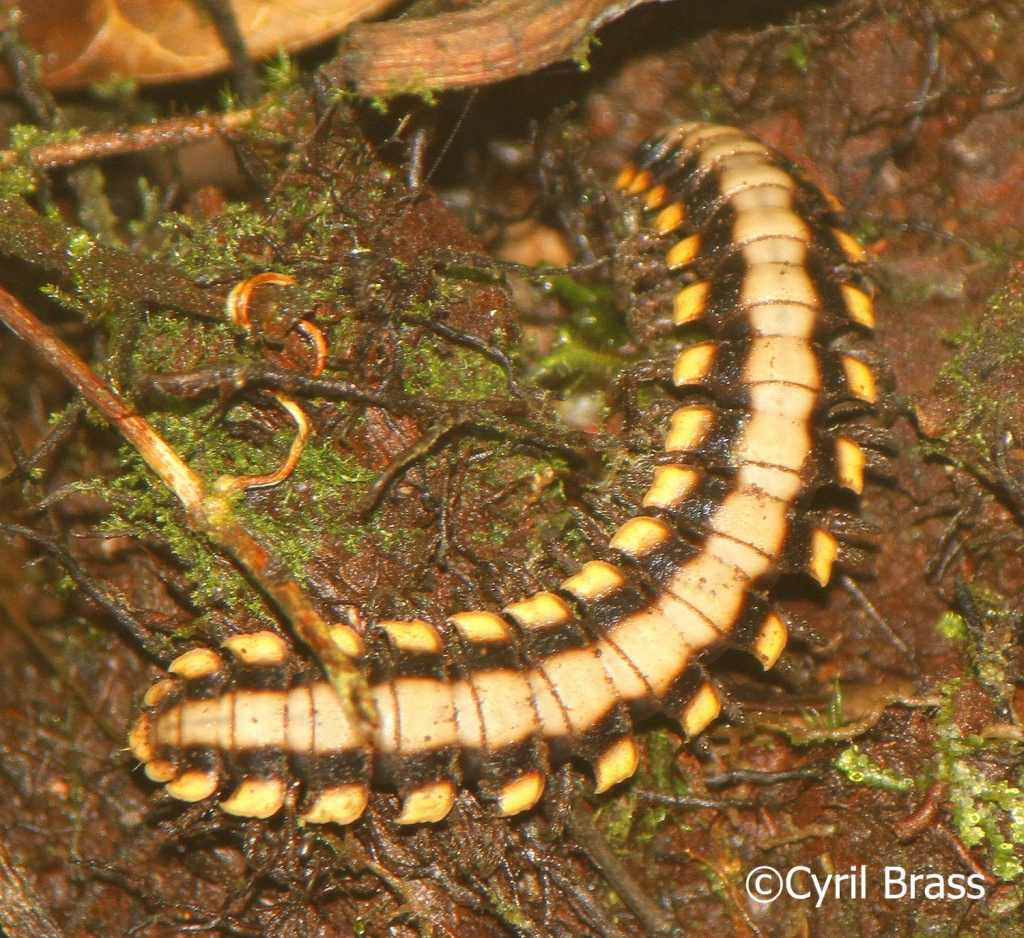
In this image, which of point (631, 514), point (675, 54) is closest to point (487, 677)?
point (631, 514)

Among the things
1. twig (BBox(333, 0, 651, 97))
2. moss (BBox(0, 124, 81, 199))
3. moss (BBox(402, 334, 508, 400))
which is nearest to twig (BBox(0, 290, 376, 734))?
moss (BBox(0, 124, 81, 199))

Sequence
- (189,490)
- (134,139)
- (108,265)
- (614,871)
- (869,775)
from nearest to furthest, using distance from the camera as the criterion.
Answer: (189,490) → (108,265) → (614,871) → (869,775) → (134,139)

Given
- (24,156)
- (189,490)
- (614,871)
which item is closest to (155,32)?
(24,156)

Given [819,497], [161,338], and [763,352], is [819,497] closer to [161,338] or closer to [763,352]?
[763,352]

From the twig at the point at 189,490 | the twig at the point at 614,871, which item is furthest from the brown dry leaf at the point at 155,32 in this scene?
the twig at the point at 614,871

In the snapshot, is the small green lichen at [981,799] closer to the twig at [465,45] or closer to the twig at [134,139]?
the twig at [465,45]

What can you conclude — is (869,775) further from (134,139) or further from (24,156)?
(24,156)

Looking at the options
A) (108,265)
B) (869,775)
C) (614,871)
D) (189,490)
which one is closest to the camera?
(189,490)
